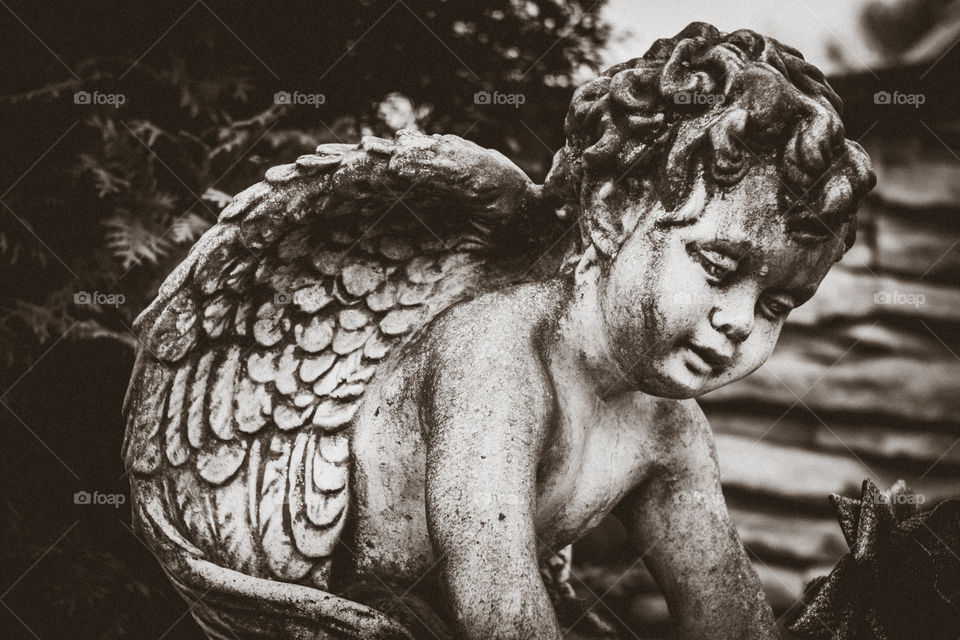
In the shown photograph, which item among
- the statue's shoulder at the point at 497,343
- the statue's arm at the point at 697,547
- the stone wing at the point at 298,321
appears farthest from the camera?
the statue's arm at the point at 697,547

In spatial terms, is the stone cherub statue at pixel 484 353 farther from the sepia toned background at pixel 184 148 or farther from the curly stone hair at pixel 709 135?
the sepia toned background at pixel 184 148

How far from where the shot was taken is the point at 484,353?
65.2 inches

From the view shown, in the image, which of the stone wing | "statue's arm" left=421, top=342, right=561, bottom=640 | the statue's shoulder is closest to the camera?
"statue's arm" left=421, top=342, right=561, bottom=640

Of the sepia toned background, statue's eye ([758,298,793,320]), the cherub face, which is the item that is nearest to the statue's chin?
the cherub face

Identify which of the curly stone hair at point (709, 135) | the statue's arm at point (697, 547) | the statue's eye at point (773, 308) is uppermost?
the curly stone hair at point (709, 135)

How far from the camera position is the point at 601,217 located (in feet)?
5.48

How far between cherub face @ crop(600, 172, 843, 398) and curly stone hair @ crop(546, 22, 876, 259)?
3cm

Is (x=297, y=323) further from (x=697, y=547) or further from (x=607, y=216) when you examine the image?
(x=697, y=547)

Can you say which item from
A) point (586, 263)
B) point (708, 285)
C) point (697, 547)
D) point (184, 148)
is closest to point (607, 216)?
point (586, 263)

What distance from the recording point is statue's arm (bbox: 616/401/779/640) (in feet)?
6.13

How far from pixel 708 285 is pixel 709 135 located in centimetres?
22

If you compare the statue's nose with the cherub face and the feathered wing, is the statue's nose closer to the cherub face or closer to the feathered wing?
the cherub face

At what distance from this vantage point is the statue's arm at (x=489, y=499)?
1522 mm

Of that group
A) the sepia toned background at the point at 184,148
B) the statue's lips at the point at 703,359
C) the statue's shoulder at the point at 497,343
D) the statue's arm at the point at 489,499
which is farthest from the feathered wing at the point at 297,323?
the sepia toned background at the point at 184,148
